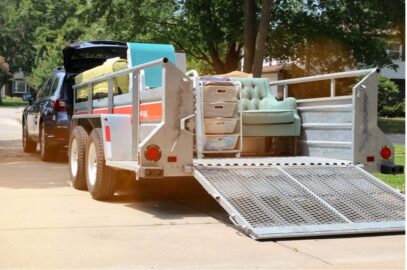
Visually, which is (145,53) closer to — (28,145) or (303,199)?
(303,199)

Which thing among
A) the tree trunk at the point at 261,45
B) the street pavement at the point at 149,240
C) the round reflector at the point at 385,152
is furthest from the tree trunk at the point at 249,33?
the round reflector at the point at 385,152

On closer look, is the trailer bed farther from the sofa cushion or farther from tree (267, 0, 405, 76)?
tree (267, 0, 405, 76)

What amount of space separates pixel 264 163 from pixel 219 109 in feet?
3.33

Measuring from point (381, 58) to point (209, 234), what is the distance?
25.1 meters

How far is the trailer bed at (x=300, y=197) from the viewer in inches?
253

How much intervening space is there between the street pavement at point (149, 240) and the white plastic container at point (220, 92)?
1417mm

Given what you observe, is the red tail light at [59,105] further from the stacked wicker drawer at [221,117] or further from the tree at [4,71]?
the tree at [4,71]

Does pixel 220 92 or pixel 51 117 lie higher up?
pixel 220 92

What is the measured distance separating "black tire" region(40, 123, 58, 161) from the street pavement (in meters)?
4.26

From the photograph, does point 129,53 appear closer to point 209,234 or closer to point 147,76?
point 147,76

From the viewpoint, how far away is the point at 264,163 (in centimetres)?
782

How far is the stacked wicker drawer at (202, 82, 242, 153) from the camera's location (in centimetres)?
829

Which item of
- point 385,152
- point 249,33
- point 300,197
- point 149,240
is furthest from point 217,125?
point 249,33

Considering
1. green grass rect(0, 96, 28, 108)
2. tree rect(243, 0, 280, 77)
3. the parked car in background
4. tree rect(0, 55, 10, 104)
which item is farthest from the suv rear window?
tree rect(0, 55, 10, 104)
